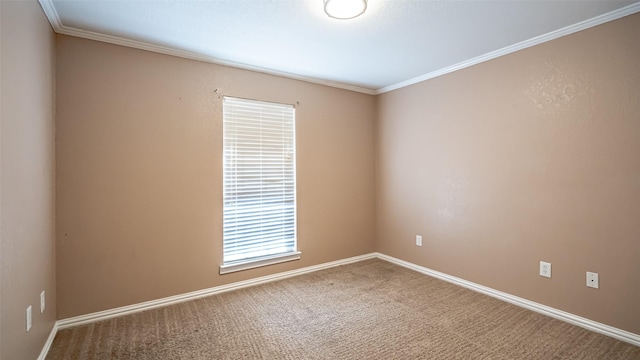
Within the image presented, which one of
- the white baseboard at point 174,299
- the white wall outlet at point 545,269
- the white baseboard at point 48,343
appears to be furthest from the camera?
the white wall outlet at point 545,269

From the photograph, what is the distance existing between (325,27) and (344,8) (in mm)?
380

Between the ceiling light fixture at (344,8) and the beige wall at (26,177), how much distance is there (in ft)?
5.69

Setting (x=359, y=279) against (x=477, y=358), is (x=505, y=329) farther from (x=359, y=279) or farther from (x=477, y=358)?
(x=359, y=279)

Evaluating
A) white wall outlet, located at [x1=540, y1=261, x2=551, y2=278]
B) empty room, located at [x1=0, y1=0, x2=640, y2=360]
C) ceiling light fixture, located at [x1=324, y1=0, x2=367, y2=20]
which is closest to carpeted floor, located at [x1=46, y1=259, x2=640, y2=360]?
empty room, located at [x1=0, y1=0, x2=640, y2=360]

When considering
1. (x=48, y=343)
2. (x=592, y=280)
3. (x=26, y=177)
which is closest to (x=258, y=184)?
(x=26, y=177)

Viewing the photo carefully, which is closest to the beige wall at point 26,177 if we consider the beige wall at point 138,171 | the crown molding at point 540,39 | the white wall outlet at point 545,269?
the beige wall at point 138,171

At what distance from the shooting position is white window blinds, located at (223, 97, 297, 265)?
315 cm

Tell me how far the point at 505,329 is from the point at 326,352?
143 cm

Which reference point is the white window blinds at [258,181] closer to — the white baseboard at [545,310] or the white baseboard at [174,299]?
the white baseboard at [174,299]

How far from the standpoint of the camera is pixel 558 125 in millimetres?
2500

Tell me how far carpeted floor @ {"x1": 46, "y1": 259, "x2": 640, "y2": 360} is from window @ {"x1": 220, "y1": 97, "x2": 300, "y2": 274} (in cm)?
48

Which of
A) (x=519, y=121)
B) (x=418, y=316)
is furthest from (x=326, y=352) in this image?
(x=519, y=121)

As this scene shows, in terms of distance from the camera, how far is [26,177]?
1.76m

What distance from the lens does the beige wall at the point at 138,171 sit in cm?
241
